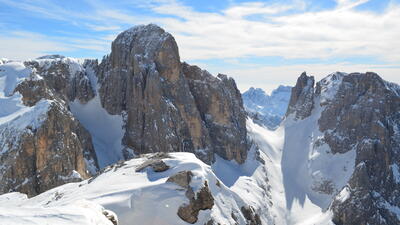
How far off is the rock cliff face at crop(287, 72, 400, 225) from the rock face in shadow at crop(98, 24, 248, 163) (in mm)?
38207

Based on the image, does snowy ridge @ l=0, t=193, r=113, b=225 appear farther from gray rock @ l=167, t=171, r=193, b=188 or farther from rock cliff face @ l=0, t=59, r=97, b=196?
rock cliff face @ l=0, t=59, r=97, b=196

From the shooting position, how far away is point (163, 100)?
375 feet

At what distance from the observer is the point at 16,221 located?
74.9 ft

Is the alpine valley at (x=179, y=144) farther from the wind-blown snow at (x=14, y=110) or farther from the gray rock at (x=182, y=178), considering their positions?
the wind-blown snow at (x=14, y=110)

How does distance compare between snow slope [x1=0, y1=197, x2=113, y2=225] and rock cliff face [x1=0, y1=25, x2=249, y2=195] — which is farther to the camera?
rock cliff face [x1=0, y1=25, x2=249, y2=195]

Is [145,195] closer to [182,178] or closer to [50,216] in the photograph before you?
[182,178]

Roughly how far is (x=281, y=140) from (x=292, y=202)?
4934 cm

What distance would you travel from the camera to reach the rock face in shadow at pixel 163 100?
114 meters

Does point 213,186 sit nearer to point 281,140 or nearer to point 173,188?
point 173,188

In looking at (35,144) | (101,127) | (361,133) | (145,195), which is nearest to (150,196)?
(145,195)

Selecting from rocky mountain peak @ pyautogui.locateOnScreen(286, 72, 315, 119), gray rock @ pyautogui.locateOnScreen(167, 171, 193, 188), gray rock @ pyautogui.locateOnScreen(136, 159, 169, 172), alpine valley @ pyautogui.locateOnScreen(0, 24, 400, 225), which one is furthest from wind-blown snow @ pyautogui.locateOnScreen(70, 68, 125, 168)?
rocky mountain peak @ pyautogui.locateOnScreen(286, 72, 315, 119)

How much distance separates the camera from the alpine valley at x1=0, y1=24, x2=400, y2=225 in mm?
43281

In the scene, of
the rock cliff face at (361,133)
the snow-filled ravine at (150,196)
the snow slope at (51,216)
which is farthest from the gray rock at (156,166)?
the rock cliff face at (361,133)

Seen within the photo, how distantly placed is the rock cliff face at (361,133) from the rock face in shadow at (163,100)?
3821 cm
